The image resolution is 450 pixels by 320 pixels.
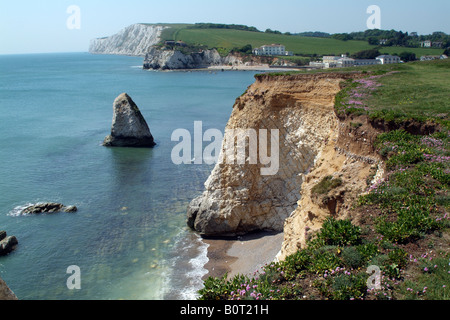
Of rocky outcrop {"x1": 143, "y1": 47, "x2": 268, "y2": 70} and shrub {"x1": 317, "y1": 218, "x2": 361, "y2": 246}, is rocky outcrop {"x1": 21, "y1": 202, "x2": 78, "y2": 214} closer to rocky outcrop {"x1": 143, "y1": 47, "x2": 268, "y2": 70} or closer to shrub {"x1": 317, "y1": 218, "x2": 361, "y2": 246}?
shrub {"x1": 317, "y1": 218, "x2": 361, "y2": 246}

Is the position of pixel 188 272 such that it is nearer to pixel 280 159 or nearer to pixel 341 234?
pixel 280 159

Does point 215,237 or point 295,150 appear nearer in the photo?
point 295,150

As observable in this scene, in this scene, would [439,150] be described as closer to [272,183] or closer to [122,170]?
[272,183]

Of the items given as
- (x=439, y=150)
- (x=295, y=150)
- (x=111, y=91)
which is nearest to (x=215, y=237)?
(x=295, y=150)

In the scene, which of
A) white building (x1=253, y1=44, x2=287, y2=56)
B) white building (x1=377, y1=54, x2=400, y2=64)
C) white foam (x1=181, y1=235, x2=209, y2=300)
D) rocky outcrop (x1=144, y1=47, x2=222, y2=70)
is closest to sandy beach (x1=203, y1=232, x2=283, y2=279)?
white foam (x1=181, y1=235, x2=209, y2=300)

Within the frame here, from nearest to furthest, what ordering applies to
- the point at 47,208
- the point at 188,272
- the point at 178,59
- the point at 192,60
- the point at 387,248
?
the point at 387,248 → the point at 188,272 → the point at 47,208 → the point at 178,59 → the point at 192,60

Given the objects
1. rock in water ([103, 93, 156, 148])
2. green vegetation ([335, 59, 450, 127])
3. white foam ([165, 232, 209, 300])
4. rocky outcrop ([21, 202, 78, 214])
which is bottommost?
white foam ([165, 232, 209, 300])

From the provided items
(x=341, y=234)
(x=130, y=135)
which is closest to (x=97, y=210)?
(x=130, y=135)
